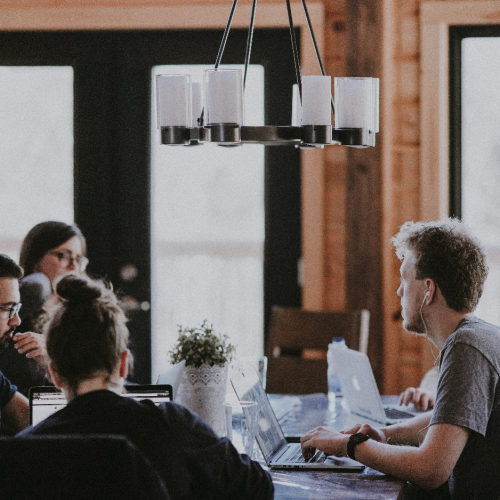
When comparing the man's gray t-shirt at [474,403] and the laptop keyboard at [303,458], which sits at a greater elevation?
the man's gray t-shirt at [474,403]

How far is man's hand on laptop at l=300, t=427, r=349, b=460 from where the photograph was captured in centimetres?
191

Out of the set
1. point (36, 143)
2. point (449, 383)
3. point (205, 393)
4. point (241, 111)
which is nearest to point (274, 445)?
point (205, 393)

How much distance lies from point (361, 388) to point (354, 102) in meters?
0.84

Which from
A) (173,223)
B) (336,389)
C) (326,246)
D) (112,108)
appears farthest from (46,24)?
(336,389)

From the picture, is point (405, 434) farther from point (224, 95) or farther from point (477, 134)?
point (477, 134)

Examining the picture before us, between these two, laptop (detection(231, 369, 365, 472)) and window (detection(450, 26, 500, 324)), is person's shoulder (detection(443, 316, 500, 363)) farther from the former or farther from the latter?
window (detection(450, 26, 500, 324))

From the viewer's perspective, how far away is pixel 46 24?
13.2ft

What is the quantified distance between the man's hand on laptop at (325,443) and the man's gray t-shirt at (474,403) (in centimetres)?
25

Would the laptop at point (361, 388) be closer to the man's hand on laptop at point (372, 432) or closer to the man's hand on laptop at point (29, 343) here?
the man's hand on laptop at point (372, 432)

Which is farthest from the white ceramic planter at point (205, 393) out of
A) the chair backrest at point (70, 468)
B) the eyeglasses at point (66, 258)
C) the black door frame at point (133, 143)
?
the black door frame at point (133, 143)

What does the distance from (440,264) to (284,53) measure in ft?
7.65

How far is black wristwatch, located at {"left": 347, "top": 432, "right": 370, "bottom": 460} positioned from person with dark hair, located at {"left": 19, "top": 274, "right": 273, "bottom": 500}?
0.34m

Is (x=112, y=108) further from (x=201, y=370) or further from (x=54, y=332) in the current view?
(x=54, y=332)

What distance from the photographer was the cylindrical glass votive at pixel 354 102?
211cm
